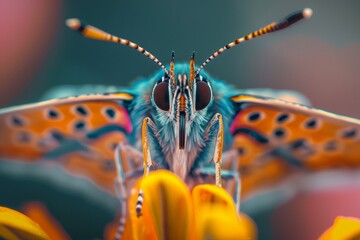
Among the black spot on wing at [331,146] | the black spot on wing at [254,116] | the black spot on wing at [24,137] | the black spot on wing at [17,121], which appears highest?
the black spot on wing at [254,116]

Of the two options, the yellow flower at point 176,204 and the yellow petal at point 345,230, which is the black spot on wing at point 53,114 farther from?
the yellow petal at point 345,230

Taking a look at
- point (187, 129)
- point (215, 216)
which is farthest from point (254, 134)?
point (215, 216)

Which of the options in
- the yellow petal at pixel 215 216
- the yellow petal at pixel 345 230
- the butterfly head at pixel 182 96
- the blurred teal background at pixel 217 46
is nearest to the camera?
the yellow petal at pixel 215 216

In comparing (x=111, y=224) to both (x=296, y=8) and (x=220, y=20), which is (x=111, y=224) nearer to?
(x=220, y=20)

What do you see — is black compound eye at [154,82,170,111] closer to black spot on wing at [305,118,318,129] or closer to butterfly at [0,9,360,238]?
butterfly at [0,9,360,238]

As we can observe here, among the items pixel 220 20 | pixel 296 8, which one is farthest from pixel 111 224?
pixel 296 8

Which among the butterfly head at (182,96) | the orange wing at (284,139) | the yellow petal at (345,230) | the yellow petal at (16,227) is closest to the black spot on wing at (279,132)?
the orange wing at (284,139)

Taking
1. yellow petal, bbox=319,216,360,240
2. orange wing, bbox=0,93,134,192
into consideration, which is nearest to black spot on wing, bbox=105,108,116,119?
orange wing, bbox=0,93,134,192
